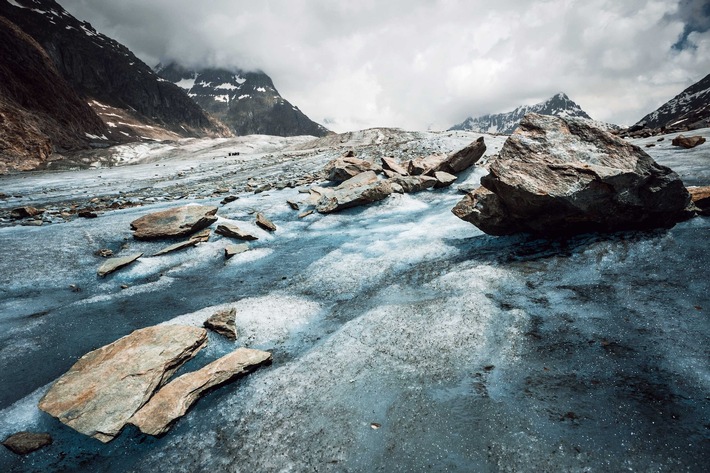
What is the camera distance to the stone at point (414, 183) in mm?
12914

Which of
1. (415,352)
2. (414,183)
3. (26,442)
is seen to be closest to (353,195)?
(414,183)

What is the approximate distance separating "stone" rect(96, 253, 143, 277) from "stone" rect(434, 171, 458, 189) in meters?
10.5

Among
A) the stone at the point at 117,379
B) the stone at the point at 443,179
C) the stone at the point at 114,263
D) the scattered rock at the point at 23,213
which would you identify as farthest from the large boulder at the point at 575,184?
the scattered rock at the point at 23,213

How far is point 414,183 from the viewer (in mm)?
12977

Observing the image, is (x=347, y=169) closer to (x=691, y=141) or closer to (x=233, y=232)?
(x=233, y=232)

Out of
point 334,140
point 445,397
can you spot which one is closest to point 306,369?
point 445,397

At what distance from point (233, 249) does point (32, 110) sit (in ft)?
240

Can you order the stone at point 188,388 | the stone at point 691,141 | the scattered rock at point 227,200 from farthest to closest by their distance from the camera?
the scattered rock at point 227,200, the stone at point 691,141, the stone at point 188,388

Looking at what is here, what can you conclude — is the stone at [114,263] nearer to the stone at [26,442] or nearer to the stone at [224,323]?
the stone at [224,323]

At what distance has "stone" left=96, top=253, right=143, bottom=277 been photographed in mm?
7289

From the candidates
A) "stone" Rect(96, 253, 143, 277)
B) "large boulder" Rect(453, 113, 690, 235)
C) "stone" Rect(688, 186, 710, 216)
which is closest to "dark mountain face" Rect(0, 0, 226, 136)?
"stone" Rect(96, 253, 143, 277)

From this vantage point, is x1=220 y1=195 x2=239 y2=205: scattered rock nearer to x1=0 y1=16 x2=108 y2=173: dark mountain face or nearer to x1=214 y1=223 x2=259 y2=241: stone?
x1=214 y1=223 x2=259 y2=241: stone

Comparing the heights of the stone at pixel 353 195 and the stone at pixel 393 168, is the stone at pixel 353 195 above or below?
below

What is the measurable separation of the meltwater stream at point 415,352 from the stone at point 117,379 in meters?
0.18
